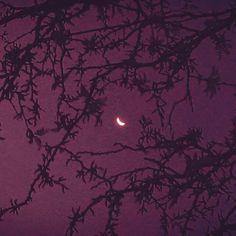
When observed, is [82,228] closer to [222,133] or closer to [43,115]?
[43,115]

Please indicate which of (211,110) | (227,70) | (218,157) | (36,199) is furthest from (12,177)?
(218,157)

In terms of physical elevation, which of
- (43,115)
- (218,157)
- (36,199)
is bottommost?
(218,157)

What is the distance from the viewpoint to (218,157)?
8.07ft

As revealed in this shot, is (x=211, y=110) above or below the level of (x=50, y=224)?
above

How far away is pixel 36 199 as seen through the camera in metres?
7.92

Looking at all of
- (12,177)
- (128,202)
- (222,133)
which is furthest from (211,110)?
(12,177)

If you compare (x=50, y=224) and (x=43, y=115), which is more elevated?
(x=43, y=115)

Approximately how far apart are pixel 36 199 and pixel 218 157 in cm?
599

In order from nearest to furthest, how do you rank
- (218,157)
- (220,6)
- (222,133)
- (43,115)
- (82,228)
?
(218,157)
(220,6)
(222,133)
(43,115)
(82,228)

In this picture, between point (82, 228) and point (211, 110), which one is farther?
point (82, 228)

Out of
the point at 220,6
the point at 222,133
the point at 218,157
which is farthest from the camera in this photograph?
the point at 222,133

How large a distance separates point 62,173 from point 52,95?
1.40m

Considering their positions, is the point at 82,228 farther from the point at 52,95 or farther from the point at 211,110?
the point at 211,110

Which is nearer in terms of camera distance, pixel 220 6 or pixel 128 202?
pixel 220 6
